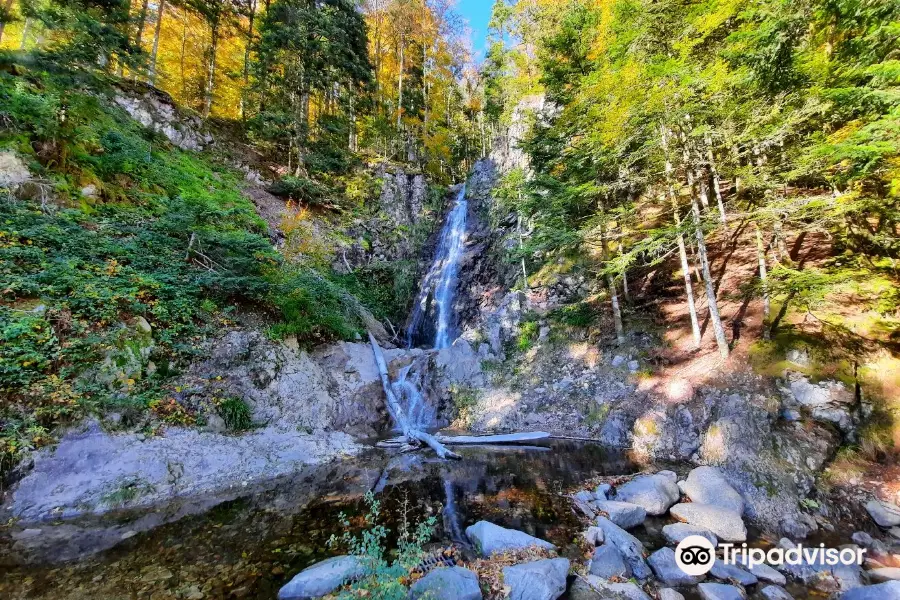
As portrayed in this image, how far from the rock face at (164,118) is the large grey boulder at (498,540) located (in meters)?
21.3

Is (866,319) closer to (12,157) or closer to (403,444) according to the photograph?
(403,444)

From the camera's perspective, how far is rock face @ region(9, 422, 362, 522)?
6.05m

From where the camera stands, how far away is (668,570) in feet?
15.6

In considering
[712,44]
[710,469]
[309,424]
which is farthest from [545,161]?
[309,424]

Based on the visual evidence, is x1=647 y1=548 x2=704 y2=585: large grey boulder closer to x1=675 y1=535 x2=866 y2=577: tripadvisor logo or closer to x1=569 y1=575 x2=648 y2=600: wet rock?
x1=675 y1=535 x2=866 y2=577: tripadvisor logo

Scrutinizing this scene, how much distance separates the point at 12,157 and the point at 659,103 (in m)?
16.8

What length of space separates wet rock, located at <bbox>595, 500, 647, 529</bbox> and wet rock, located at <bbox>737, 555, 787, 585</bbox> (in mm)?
1433

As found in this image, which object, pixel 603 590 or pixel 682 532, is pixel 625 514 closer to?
pixel 682 532

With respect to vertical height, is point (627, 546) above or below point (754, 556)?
above

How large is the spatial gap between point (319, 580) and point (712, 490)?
6.80 m

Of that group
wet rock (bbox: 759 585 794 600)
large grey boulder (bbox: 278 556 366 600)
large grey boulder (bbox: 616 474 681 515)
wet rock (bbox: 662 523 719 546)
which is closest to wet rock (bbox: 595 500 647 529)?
large grey boulder (bbox: 616 474 681 515)

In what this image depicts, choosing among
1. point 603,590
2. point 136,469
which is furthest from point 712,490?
point 136,469

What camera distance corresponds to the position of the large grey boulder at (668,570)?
464cm

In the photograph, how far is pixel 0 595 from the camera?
4.00 metres
